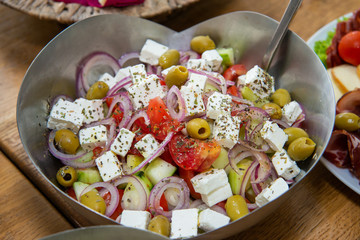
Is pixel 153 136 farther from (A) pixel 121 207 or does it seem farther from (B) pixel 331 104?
(B) pixel 331 104

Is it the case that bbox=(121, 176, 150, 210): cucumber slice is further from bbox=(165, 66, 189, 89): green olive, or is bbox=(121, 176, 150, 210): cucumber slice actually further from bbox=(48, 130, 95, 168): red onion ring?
bbox=(165, 66, 189, 89): green olive

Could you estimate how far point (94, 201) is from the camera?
3.70ft

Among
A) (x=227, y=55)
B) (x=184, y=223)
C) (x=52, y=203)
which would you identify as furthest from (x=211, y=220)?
(x=227, y=55)

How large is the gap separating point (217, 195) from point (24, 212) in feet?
2.24

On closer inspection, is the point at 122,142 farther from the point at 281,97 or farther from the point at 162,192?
the point at 281,97

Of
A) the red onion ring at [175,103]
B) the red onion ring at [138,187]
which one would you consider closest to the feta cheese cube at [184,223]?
the red onion ring at [138,187]

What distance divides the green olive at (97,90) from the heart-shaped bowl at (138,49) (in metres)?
0.10

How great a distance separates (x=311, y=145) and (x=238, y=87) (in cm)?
37

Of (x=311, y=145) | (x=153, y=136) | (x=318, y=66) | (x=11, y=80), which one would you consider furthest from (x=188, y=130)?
(x=11, y=80)

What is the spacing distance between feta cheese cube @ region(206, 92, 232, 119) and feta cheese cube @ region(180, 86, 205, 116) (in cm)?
3

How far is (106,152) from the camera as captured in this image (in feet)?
4.03

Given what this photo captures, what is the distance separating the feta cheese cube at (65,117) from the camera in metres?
1.31

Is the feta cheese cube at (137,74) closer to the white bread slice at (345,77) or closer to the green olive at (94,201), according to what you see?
the green olive at (94,201)

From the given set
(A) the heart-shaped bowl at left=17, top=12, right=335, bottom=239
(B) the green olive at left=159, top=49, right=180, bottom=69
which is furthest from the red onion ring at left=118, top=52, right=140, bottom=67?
(B) the green olive at left=159, top=49, right=180, bottom=69
